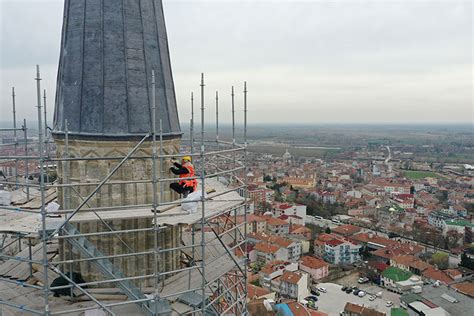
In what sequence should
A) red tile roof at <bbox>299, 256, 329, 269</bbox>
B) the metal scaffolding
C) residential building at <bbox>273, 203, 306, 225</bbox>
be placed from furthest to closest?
residential building at <bbox>273, 203, 306, 225</bbox>, red tile roof at <bbox>299, 256, 329, 269</bbox>, the metal scaffolding

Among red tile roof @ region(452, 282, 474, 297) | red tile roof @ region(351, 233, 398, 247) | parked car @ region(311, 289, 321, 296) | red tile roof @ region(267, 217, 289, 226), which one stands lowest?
parked car @ region(311, 289, 321, 296)

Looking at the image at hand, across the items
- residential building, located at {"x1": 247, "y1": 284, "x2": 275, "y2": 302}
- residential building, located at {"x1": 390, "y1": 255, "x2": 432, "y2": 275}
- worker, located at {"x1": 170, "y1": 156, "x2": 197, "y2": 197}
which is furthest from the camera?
residential building, located at {"x1": 390, "y1": 255, "x2": 432, "y2": 275}

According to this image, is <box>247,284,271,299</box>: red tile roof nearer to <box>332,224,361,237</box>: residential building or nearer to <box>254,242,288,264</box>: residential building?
<box>254,242,288,264</box>: residential building

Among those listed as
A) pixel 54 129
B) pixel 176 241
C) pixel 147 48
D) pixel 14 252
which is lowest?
pixel 14 252

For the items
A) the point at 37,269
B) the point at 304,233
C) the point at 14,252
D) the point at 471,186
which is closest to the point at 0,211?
the point at 37,269

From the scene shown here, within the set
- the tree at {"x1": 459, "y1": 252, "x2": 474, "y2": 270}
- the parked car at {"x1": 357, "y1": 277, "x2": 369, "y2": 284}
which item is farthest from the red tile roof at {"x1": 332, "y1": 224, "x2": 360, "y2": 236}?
the tree at {"x1": 459, "y1": 252, "x2": 474, "y2": 270}

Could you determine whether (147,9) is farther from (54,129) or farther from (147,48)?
(54,129)

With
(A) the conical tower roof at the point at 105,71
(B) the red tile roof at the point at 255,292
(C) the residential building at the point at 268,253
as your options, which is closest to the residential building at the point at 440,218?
(C) the residential building at the point at 268,253
